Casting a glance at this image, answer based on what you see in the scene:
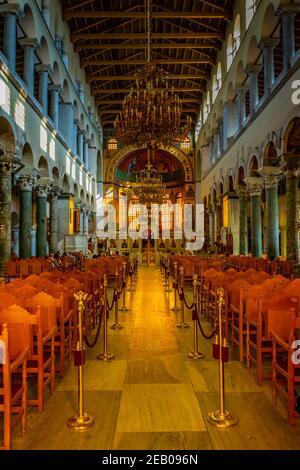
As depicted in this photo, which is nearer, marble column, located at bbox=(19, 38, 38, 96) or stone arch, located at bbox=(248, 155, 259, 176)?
marble column, located at bbox=(19, 38, 38, 96)

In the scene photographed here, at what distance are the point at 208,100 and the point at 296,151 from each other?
17200 mm

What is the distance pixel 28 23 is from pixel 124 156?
889 inches

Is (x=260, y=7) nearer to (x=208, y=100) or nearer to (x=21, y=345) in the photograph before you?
(x=208, y=100)

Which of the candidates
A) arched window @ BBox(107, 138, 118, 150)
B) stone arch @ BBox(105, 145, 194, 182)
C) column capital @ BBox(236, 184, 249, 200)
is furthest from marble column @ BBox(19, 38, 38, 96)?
arched window @ BBox(107, 138, 118, 150)

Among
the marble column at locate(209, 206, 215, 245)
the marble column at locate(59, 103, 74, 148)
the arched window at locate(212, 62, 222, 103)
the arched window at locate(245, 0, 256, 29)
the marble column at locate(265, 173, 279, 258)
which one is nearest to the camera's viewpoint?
the marble column at locate(265, 173, 279, 258)

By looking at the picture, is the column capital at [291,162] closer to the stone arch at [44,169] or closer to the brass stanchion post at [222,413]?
the brass stanchion post at [222,413]

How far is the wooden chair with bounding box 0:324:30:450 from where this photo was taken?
2.71 meters

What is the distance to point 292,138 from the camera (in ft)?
40.2

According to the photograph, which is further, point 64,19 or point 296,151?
point 64,19

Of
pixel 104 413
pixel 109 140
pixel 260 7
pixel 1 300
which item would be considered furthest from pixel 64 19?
pixel 104 413

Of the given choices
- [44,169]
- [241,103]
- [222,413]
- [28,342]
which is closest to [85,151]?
[44,169]

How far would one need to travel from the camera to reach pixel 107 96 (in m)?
32.0

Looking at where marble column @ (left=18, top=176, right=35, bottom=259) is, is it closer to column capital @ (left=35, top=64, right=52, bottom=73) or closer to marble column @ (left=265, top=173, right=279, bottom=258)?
column capital @ (left=35, top=64, right=52, bottom=73)

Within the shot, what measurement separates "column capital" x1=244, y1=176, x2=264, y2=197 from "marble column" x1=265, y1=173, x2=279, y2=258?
1996 mm
